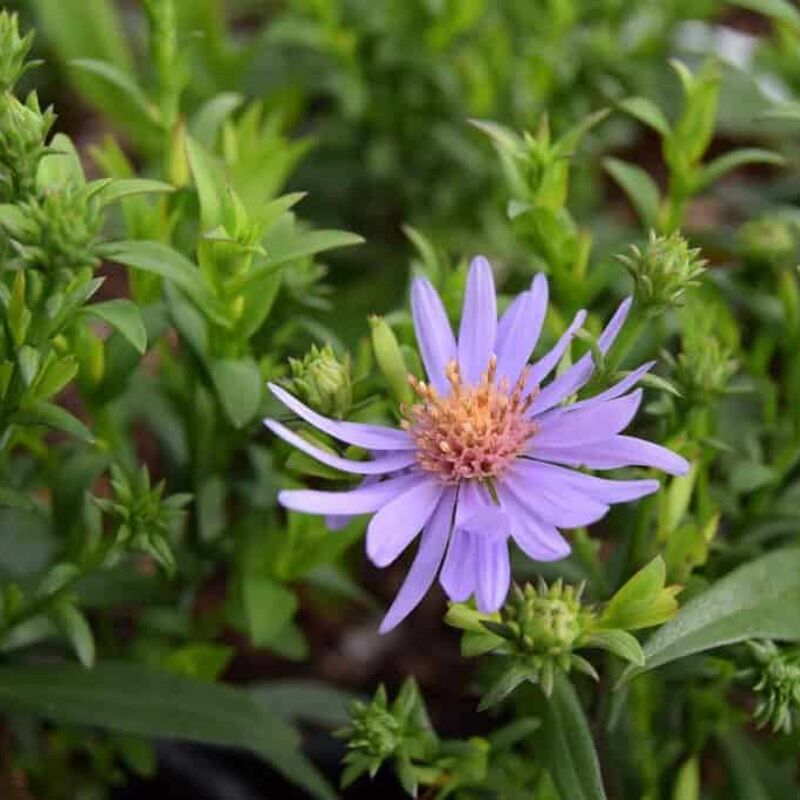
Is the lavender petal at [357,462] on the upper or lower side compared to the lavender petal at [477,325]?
lower

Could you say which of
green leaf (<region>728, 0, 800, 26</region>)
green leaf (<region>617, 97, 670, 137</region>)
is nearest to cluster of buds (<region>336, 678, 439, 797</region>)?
green leaf (<region>617, 97, 670, 137</region>)

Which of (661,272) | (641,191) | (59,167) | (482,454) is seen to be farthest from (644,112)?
(59,167)

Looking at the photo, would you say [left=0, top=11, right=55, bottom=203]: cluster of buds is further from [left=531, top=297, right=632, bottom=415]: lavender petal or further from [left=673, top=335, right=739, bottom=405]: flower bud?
[left=673, top=335, right=739, bottom=405]: flower bud

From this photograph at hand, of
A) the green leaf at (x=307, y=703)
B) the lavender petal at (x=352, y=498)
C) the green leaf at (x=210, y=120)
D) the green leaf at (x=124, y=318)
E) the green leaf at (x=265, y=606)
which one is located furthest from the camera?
the green leaf at (x=307, y=703)

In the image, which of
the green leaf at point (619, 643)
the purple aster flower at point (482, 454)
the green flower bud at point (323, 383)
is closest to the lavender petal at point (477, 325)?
the purple aster flower at point (482, 454)

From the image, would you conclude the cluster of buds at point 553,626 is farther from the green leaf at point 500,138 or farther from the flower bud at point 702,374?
the green leaf at point 500,138

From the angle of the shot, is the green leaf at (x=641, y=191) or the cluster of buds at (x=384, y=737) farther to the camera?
the green leaf at (x=641, y=191)

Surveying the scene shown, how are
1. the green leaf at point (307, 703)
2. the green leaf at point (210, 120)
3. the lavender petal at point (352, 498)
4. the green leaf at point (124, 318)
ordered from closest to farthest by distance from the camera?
the lavender petal at point (352, 498)
the green leaf at point (124, 318)
the green leaf at point (210, 120)
the green leaf at point (307, 703)
